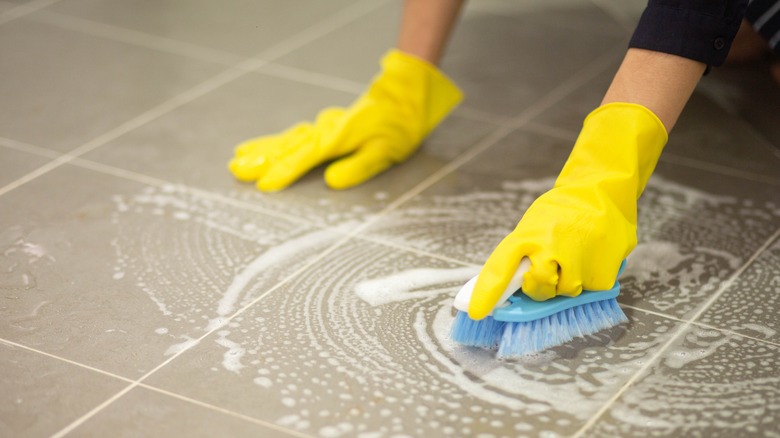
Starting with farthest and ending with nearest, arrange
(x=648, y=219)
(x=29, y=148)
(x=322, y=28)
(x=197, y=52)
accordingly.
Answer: (x=322, y=28) → (x=197, y=52) → (x=29, y=148) → (x=648, y=219)

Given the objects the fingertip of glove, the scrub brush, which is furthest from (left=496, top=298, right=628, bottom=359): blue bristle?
the fingertip of glove

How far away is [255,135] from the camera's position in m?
1.39

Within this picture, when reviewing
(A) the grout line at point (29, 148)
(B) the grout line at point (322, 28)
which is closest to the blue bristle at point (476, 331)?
(A) the grout line at point (29, 148)

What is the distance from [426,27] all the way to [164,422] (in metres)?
0.71

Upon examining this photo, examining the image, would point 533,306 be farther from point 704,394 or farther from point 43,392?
point 43,392

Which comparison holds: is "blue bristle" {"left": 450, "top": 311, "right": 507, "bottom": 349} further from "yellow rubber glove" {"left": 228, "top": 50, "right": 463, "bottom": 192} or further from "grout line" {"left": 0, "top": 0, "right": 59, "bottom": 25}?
"grout line" {"left": 0, "top": 0, "right": 59, "bottom": 25}

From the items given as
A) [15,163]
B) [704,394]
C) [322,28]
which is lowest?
[704,394]

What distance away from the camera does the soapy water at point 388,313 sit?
0.88m

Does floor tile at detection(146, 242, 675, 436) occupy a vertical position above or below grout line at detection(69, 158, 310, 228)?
below

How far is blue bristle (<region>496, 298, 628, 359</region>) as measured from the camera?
3.10 ft

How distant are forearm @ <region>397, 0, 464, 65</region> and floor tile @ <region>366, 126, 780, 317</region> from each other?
158 millimetres

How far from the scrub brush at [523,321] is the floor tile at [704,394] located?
0.27 ft

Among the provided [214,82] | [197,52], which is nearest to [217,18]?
[197,52]

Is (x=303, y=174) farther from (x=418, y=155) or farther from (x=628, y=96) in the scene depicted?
(x=628, y=96)
